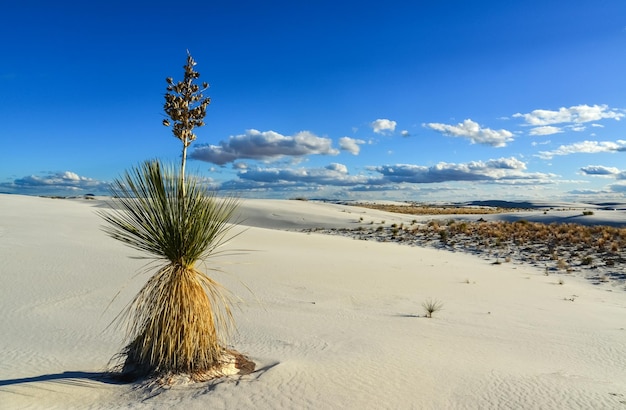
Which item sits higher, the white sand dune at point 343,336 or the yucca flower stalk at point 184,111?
the yucca flower stalk at point 184,111

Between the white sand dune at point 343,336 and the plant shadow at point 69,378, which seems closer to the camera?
the white sand dune at point 343,336

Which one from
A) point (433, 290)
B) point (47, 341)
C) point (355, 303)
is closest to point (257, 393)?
point (47, 341)

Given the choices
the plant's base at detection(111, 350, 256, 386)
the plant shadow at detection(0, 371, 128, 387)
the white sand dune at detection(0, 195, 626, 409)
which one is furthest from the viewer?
the plant shadow at detection(0, 371, 128, 387)

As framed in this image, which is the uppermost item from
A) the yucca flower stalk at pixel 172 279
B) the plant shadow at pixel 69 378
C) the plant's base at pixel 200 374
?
the yucca flower stalk at pixel 172 279

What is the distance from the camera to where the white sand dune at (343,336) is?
167 inches

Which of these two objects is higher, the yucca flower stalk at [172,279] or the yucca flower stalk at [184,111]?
the yucca flower stalk at [184,111]

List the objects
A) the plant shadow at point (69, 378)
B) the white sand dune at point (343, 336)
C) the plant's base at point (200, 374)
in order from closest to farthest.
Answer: the white sand dune at point (343, 336)
the plant's base at point (200, 374)
the plant shadow at point (69, 378)

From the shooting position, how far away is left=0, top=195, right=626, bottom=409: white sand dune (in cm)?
424

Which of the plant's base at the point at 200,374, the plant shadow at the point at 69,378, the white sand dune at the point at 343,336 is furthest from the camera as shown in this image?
the plant shadow at the point at 69,378

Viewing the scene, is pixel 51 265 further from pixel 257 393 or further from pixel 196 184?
pixel 257 393

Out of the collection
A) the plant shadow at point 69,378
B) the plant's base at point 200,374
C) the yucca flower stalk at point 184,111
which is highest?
the yucca flower stalk at point 184,111

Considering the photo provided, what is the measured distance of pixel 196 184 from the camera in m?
4.98

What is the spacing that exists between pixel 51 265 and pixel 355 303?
7.84 meters

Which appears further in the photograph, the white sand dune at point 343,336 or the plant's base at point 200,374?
the plant's base at point 200,374
